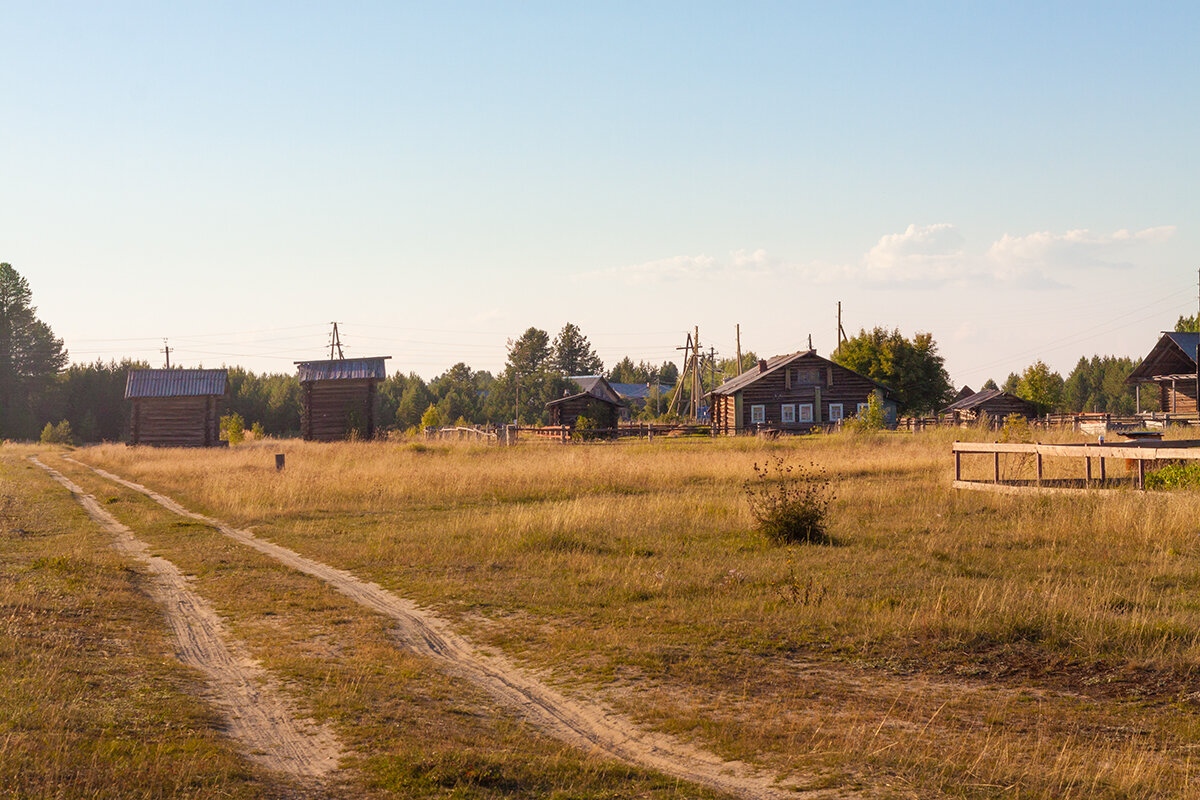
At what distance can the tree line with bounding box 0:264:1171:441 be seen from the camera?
7900 cm

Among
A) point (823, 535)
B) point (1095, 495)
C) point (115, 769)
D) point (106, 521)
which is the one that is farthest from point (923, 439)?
point (115, 769)

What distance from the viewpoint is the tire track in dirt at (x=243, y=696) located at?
6.26 m

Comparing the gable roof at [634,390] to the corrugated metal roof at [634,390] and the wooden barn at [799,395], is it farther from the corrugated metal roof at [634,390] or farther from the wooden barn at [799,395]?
the wooden barn at [799,395]

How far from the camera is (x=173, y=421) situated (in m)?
55.1

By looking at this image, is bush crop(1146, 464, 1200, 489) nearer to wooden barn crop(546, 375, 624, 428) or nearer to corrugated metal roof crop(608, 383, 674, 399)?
wooden barn crop(546, 375, 624, 428)

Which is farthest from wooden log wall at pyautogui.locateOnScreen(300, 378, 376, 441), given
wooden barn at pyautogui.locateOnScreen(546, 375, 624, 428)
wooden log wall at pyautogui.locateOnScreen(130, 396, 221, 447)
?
wooden barn at pyautogui.locateOnScreen(546, 375, 624, 428)

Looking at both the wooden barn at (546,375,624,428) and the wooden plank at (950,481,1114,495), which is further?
the wooden barn at (546,375,624,428)

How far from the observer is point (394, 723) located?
22.7ft

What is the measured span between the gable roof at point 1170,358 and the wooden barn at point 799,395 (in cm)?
1601

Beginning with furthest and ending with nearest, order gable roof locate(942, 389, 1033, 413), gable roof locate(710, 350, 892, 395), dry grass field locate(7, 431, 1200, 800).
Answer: gable roof locate(942, 389, 1033, 413), gable roof locate(710, 350, 892, 395), dry grass field locate(7, 431, 1200, 800)

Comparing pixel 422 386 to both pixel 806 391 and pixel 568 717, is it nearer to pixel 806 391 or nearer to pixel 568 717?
pixel 806 391

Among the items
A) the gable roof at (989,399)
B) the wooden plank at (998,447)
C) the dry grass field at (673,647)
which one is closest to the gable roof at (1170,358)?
the gable roof at (989,399)

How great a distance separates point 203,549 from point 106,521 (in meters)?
6.25

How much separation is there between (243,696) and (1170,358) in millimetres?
64200
